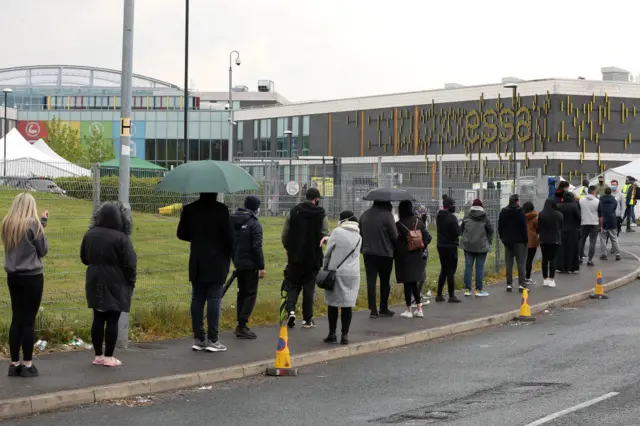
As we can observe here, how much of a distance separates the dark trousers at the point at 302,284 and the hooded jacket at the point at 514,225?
269 inches

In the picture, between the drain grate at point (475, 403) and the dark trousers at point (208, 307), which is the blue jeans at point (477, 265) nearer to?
the dark trousers at point (208, 307)

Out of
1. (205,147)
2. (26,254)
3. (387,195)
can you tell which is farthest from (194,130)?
(26,254)

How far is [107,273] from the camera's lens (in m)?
11.2

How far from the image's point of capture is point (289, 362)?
11.6m

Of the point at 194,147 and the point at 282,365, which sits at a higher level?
the point at 194,147

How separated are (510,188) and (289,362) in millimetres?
18432

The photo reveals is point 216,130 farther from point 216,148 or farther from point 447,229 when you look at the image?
point 447,229

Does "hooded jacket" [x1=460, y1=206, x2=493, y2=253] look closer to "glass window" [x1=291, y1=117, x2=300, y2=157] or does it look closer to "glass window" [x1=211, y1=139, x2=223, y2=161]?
"glass window" [x1=211, y1=139, x2=223, y2=161]

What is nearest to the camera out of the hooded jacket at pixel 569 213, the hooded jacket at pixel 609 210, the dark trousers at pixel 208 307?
the dark trousers at pixel 208 307

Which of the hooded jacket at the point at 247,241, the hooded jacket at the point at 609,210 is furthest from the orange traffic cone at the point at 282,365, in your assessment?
the hooded jacket at the point at 609,210

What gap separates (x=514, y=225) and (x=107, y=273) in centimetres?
1152

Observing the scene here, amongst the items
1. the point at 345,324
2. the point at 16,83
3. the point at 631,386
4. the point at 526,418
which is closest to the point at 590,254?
the point at 345,324

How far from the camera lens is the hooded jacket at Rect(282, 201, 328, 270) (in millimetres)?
14719

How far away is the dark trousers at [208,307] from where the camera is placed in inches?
495
